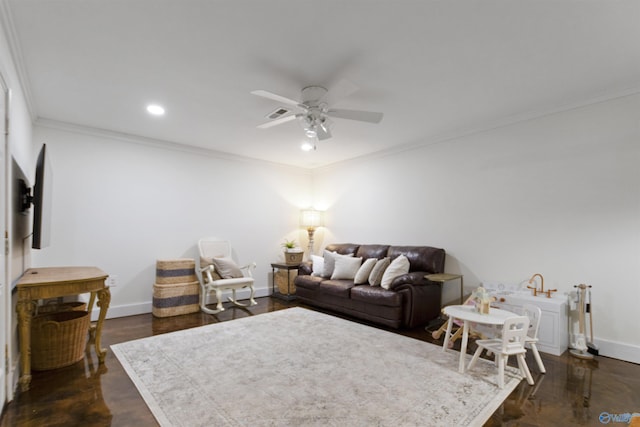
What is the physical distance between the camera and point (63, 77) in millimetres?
2807

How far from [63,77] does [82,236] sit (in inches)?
83.2

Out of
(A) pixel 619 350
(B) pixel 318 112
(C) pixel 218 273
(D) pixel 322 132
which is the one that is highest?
(B) pixel 318 112

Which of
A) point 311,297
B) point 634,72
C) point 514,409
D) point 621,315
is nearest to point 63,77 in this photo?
point 311,297

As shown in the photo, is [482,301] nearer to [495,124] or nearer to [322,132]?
[322,132]

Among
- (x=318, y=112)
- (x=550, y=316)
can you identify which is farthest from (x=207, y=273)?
(x=550, y=316)

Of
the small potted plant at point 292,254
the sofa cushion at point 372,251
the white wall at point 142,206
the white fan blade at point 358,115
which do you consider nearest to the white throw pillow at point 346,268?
the sofa cushion at point 372,251

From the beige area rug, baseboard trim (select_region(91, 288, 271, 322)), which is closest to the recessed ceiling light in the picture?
the beige area rug

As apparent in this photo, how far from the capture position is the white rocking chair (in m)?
4.50

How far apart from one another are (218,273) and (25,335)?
2502mm

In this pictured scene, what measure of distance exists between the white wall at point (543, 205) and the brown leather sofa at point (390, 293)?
1.08 ft

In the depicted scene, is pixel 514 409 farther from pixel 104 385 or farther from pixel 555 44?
pixel 104 385

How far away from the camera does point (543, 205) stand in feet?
11.5

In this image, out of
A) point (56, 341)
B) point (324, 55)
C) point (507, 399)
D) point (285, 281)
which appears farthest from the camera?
point (285, 281)

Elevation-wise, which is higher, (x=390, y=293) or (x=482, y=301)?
(x=482, y=301)
